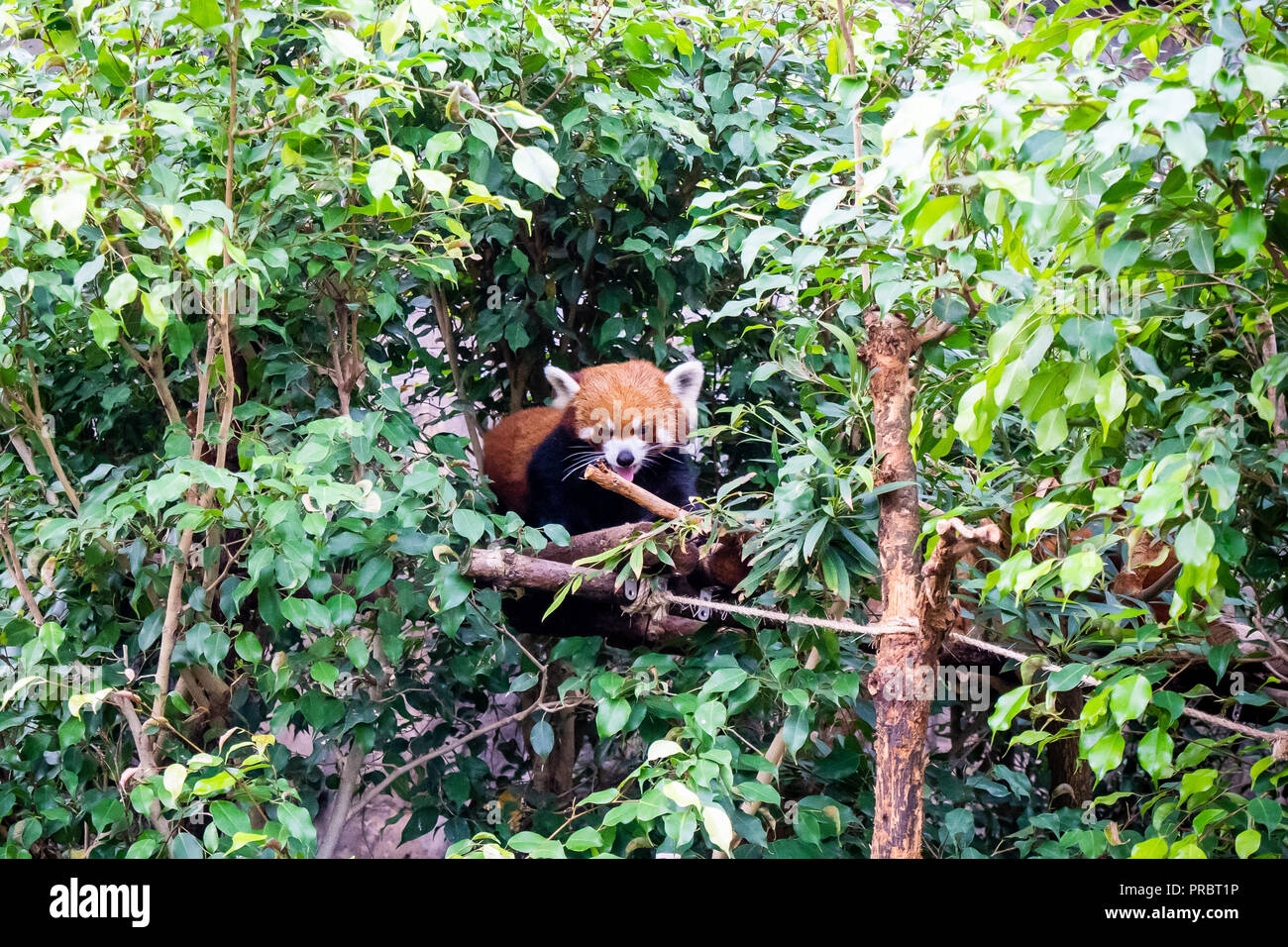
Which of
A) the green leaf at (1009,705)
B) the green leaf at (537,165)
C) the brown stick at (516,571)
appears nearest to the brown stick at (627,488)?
the brown stick at (516,571)

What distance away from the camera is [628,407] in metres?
3.54

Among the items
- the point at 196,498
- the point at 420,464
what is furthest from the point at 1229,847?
the point at 196,498

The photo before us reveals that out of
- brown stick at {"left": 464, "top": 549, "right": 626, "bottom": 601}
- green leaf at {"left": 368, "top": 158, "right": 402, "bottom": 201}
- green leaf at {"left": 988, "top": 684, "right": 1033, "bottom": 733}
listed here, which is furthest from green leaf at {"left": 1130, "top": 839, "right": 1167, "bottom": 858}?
green leaf at {"left": 368, "top": 158, "right": 402, "bottom": 201}

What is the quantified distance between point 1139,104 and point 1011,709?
3.32ft

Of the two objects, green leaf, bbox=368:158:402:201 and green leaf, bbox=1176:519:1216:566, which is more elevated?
green leaf, bbox=368:158:402:201

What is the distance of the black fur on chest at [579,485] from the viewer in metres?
3.62

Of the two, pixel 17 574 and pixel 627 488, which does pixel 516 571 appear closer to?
pixel 627 488

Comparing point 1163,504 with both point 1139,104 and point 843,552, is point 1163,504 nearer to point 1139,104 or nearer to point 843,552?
point 1139,104

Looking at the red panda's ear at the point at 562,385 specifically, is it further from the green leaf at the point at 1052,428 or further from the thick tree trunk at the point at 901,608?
the green leaf at the point at 1052,428

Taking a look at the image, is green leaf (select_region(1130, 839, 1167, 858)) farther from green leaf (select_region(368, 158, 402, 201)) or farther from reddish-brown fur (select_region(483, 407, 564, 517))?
reddish-brown fur (select_region(483, 407, 564, 517))

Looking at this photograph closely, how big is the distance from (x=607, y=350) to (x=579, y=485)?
532 millimetres

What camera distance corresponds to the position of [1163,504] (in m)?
1.39

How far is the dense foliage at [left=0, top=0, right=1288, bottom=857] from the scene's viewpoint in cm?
152

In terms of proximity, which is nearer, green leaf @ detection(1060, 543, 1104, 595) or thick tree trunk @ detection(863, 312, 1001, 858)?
green leaf @ detection(1060, 543, 1104, 595)
